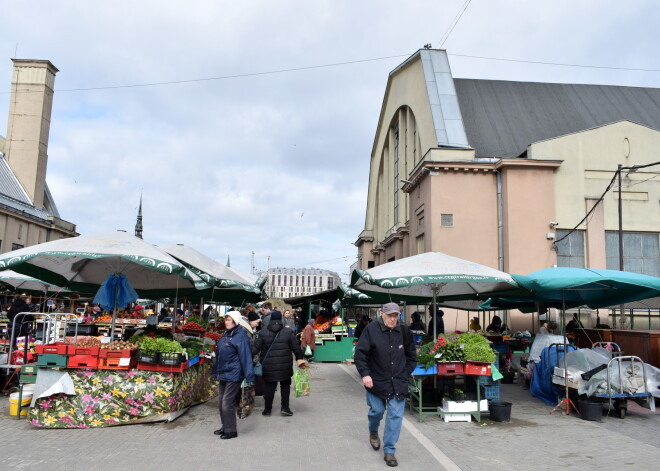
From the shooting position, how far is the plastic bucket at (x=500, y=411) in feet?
29.2

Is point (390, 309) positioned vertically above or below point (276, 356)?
above

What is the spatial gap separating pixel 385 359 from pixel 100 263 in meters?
7.38

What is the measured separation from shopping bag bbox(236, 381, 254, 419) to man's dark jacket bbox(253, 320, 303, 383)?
0.44 meters

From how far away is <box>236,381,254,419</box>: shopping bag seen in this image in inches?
352

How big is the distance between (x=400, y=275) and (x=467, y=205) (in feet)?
53.1

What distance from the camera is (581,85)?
34.6m

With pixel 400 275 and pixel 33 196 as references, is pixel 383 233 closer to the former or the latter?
pixel 33 196

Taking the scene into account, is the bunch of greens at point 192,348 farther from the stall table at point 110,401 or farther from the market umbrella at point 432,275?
the market umbrella at point 432,275

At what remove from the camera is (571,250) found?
960 inches

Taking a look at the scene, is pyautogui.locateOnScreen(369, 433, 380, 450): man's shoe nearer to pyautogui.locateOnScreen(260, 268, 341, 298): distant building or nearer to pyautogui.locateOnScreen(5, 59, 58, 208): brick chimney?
pyautogui.locateOnScreen(5, 59, 58, 208): brick chimney

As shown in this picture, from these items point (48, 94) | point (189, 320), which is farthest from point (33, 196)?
point (189, 320)

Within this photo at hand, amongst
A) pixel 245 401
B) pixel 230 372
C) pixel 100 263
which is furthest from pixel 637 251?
pixel 100 263

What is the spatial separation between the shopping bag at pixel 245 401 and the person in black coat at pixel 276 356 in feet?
1.14

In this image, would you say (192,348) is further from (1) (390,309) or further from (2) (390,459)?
(2) (390,459)
